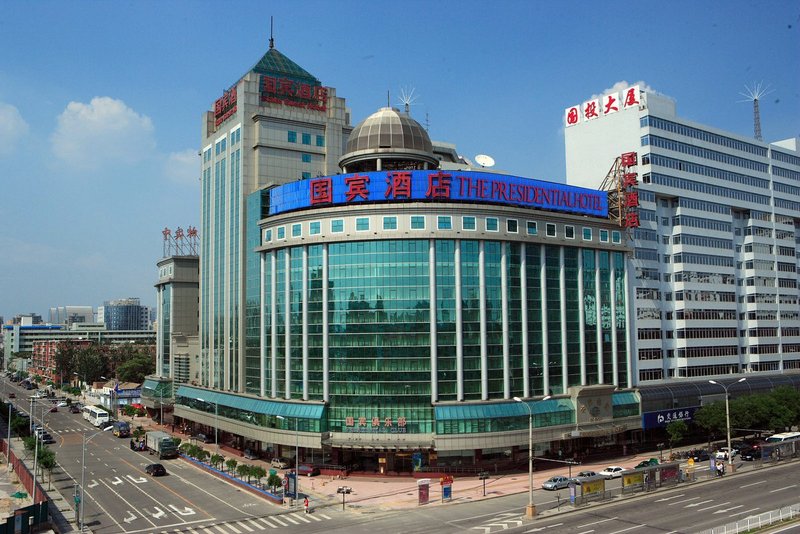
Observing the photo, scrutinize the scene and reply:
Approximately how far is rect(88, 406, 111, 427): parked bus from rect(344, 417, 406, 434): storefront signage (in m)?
70.0

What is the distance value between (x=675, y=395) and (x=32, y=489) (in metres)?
85.3

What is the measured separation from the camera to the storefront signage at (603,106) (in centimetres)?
10438

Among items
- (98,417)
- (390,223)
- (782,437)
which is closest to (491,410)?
(390,223)

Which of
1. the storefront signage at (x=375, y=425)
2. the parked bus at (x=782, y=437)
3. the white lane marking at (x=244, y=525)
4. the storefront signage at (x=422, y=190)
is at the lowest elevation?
the white lane marking at (x=244, y=525)

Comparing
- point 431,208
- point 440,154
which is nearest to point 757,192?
point 440,154

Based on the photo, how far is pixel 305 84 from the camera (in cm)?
10738

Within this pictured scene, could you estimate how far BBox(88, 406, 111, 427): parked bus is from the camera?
128m

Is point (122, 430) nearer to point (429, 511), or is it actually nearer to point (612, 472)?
point (429, 511)

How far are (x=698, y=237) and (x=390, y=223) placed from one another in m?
57.5

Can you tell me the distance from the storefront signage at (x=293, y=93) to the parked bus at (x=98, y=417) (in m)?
70.9

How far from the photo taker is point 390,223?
82.6m

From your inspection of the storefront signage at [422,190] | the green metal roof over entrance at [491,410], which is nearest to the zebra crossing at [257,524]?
the green metal roof over entrance at [491,410]

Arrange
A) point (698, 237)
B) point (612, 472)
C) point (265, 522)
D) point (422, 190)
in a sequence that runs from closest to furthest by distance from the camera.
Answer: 1. point (265, 522)
2. point (612, 472)
3. point (422, 190)
4. point (698, 237)

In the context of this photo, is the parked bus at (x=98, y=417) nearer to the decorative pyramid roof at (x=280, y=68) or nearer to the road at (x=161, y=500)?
the road at (x=161, y=500)
